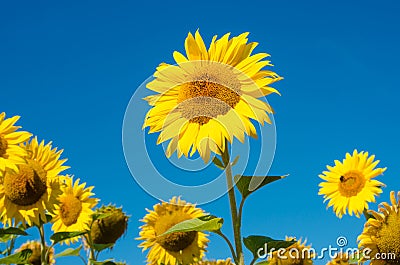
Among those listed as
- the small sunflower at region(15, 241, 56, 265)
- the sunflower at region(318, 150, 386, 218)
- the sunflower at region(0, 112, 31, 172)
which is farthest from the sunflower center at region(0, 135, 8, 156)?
the sunflower at region(318, 150, 386, 218)

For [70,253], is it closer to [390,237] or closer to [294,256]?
[294,256]

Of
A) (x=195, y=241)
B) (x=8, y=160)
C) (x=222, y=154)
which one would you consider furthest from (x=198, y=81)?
(x=195, y=241)

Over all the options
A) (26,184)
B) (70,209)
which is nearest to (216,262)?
(70,209)

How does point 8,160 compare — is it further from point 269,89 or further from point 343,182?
point 343,182

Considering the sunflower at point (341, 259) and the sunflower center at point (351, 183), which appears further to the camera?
the sunflower center at point (351, 183)

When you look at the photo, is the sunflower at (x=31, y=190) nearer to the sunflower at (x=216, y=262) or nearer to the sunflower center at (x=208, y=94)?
the sunflower at (x=216, y=262)

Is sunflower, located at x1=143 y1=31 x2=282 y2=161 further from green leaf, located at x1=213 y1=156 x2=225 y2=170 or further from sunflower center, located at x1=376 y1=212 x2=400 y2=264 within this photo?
sunflower center, located at x1=376 y1=212 x2=400 y2=264

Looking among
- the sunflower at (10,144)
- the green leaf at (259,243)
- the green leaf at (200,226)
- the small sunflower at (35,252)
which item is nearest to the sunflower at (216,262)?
the small sunflower at (35,252)
